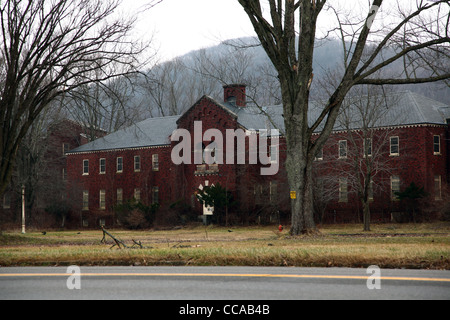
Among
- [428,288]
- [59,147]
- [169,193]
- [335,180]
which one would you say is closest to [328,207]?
[335,180]

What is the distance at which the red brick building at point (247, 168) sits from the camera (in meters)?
43.6

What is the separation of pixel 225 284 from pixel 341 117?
35.3 metres

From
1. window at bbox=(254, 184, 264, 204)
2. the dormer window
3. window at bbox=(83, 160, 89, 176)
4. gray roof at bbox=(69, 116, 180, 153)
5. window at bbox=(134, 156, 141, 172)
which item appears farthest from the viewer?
window at bbox=(83, 160, 89, 176)

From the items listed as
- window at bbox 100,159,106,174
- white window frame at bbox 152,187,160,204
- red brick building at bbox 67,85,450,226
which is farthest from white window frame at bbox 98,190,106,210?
white window frame at bbox 152,187,160,204

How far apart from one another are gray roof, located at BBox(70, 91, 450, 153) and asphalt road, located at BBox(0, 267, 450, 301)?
24277mm

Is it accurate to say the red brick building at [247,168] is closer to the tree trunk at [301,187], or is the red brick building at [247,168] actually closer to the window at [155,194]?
the window at [155,194]

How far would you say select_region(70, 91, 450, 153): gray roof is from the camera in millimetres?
40850

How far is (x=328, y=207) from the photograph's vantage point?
4666 centimetres

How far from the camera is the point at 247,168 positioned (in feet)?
159

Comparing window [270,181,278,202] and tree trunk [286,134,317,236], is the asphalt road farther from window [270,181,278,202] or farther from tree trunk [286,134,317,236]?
window [270,181,278,202]

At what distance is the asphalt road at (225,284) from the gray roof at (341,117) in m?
24.3

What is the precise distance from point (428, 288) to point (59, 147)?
63692 millimetres

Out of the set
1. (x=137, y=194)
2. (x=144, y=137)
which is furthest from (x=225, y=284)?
(x=144, y=137)

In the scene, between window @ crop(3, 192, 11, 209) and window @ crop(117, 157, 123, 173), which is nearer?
window @ crop(117, 157, 123, 173)
